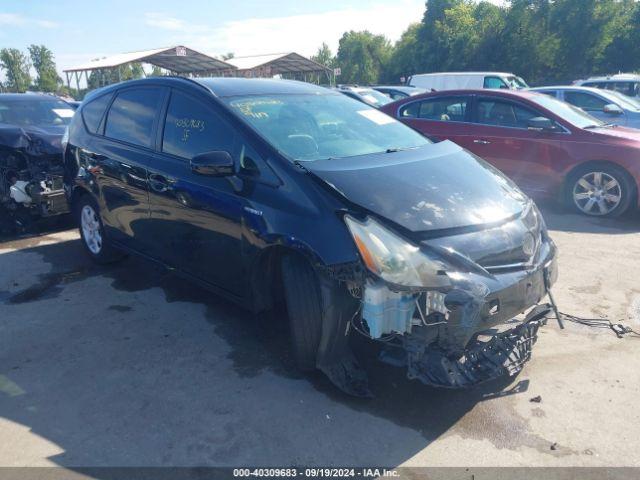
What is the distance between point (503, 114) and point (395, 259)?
18.7 ft

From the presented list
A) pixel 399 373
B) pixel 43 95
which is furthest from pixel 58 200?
pixel 399 373

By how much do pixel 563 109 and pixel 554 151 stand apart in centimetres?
81

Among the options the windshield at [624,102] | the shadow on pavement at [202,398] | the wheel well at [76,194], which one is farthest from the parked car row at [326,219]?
the windshield at [624,102]

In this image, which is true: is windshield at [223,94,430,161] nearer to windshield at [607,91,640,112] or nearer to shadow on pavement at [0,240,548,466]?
shadow on pavement at [0,240,548,466]

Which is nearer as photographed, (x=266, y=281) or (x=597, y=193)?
(x=266, y=281)

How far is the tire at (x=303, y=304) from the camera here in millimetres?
2945

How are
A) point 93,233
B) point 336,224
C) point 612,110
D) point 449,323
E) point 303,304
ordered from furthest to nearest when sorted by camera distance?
1. point 612,110
2. point 93,233
3. point 303,304
4. point 336,224
5. point 449,323

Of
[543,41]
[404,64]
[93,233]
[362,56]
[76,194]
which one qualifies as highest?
[362,56]

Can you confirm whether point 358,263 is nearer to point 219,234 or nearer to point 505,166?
point 219,234

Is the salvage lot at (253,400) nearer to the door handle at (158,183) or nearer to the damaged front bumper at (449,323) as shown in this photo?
the damaged front bumper at (449,323)

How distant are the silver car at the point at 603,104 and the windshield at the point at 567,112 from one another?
2.42m

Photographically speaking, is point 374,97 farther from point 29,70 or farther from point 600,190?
point 29,70

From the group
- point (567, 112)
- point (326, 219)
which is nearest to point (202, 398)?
point (326, 219)

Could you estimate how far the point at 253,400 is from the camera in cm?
310
